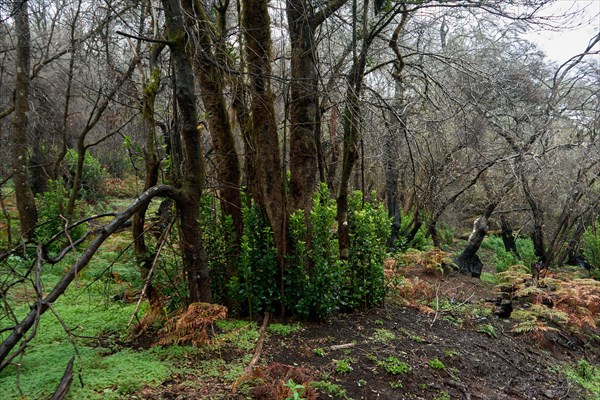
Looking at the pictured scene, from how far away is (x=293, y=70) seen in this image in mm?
5320

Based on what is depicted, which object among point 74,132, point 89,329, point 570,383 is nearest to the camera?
point 89,329

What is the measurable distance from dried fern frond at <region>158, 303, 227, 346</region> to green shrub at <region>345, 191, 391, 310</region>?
2069 mm

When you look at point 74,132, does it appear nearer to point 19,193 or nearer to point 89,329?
point 19,193

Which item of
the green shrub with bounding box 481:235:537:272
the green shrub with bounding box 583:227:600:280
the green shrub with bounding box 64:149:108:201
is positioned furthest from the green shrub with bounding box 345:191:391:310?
the green shrub with bounding box 64:149:108:201

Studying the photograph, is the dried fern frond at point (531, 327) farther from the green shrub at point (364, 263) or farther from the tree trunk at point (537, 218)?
the tree trunk at point (537, 218)

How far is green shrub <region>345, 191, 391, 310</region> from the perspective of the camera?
5.58 metres

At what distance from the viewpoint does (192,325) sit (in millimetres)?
3912

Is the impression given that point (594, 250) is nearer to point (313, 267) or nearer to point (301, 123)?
point (313, 267)

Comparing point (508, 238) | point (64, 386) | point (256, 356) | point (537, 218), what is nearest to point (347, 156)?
point (256, 356)

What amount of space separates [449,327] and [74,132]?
16.0m

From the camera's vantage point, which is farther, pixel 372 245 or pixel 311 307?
pixel 372 245

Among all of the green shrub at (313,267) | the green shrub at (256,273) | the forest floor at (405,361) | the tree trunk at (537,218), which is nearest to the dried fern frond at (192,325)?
the forest floor at (405,361)

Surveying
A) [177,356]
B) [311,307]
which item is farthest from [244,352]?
[311,307]

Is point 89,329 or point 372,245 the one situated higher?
point 372,245
